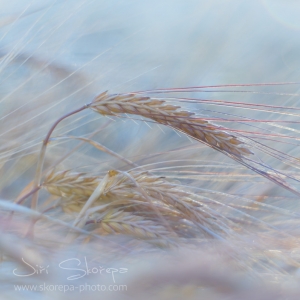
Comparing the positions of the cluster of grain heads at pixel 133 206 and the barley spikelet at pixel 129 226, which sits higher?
the cluster of grain heads at pixel 133 206

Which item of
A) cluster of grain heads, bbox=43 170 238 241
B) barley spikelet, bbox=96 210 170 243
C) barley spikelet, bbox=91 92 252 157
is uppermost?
barley spikelet, bbox=91 92 252 157

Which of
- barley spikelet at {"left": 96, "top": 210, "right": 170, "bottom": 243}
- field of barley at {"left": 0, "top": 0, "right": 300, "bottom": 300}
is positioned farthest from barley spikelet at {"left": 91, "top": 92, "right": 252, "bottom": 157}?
barley spikelet at {"left": 96, "top": 210, "right": 170, "bottom": 243}

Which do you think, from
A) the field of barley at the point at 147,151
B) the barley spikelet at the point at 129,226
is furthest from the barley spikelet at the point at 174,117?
the barley spikelet at the point at 129,226

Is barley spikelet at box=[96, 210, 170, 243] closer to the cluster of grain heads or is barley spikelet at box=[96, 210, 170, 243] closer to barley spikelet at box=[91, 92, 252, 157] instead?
the cluster of grain heads

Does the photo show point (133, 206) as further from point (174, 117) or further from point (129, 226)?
point (174, 117)

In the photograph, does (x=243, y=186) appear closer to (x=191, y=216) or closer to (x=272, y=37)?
(x=191, y=216)

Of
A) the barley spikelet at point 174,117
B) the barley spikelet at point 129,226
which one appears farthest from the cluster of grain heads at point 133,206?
the barley spikelet at point 174,117

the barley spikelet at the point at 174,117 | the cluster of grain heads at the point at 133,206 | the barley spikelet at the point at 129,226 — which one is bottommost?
the barley spikelet at the point at 129,226

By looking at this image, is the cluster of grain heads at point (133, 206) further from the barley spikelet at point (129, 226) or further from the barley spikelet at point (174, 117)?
the barley spikelet at point (174, 117)

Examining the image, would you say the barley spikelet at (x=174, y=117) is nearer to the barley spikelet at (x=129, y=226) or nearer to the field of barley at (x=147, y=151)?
the field of barley at (x=147, y=151)
